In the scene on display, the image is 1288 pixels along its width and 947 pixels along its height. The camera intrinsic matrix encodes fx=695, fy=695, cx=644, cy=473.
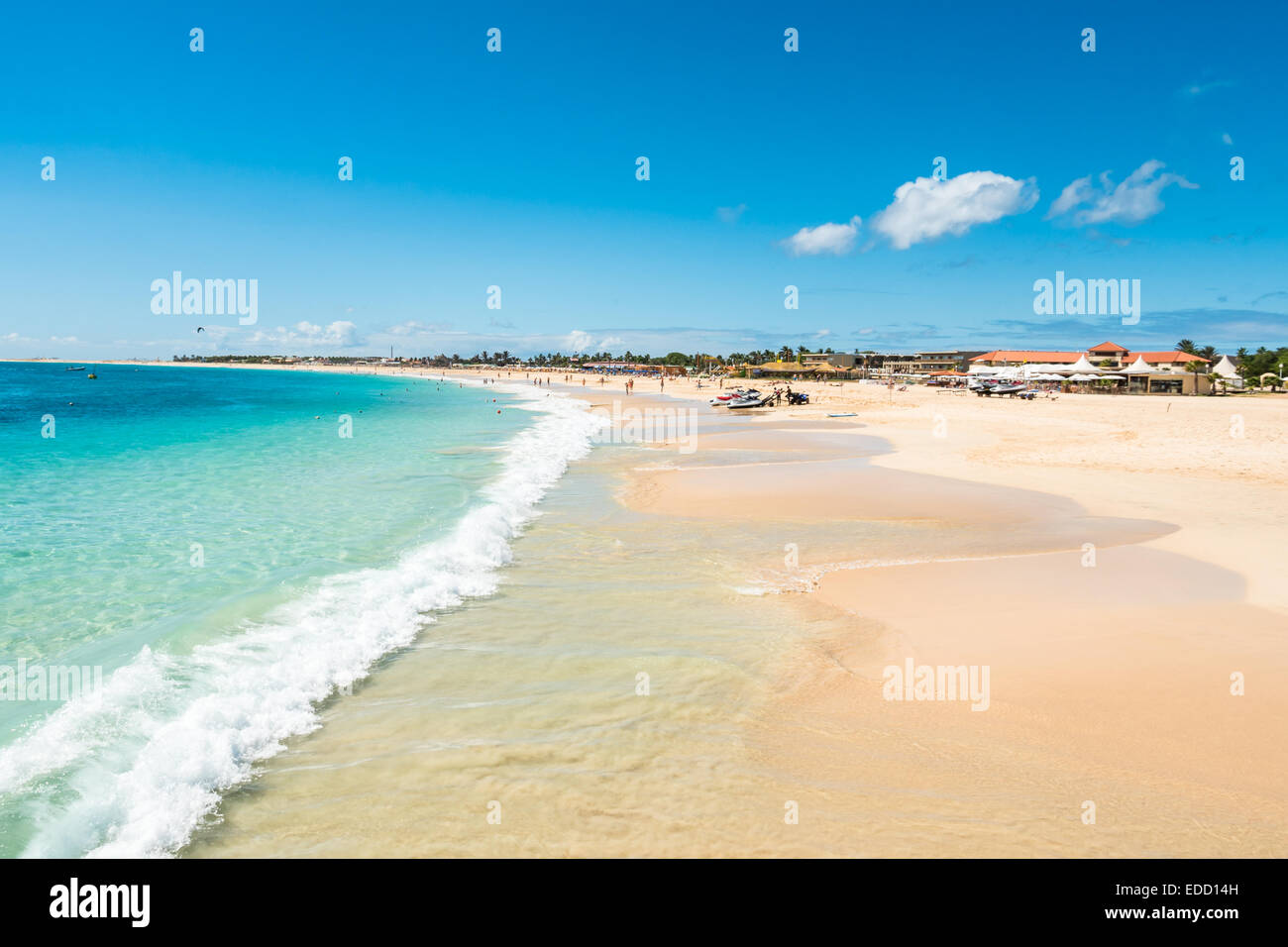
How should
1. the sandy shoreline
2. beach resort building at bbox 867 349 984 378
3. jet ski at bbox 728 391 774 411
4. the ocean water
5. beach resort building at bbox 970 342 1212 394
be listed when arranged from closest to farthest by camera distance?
1. the sandy shoreline
2. the ocean water
3. jet ski at bbox 728 391 774 411
4. beach resort building at bbox 970 342 1212 394
5. beach resort building at bbox 867 349 984 378

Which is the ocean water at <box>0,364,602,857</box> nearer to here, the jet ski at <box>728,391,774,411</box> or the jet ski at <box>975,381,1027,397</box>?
the jet ski at <box>728,391,774,411</box>

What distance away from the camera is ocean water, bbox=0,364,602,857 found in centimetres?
571

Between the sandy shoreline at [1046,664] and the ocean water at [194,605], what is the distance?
463 centimetres

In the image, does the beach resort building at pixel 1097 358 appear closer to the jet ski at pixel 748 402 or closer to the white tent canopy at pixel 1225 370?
the white tent canopy at pixel 1225 370

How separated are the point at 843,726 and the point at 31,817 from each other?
661 centimetres

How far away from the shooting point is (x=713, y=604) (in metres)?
10.0

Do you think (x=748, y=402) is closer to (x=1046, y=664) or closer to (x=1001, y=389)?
(x=1001, y=389)

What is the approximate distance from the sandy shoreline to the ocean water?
463cm

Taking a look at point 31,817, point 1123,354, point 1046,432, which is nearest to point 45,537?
point 31,817

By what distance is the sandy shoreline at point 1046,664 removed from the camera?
16.6ft

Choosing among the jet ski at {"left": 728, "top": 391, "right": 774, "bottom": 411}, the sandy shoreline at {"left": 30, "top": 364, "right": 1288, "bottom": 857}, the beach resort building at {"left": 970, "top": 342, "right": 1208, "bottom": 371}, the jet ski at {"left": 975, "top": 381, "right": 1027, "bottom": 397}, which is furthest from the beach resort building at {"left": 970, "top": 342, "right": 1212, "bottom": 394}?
the sandy shoreline at {"left": 30, "top": 364, "right": 1288, "bottom": 857}

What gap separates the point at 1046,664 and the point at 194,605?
1132 cm

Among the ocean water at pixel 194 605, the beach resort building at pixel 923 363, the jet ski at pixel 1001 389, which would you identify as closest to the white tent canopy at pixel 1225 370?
the jet ski at pixel 1001 389
